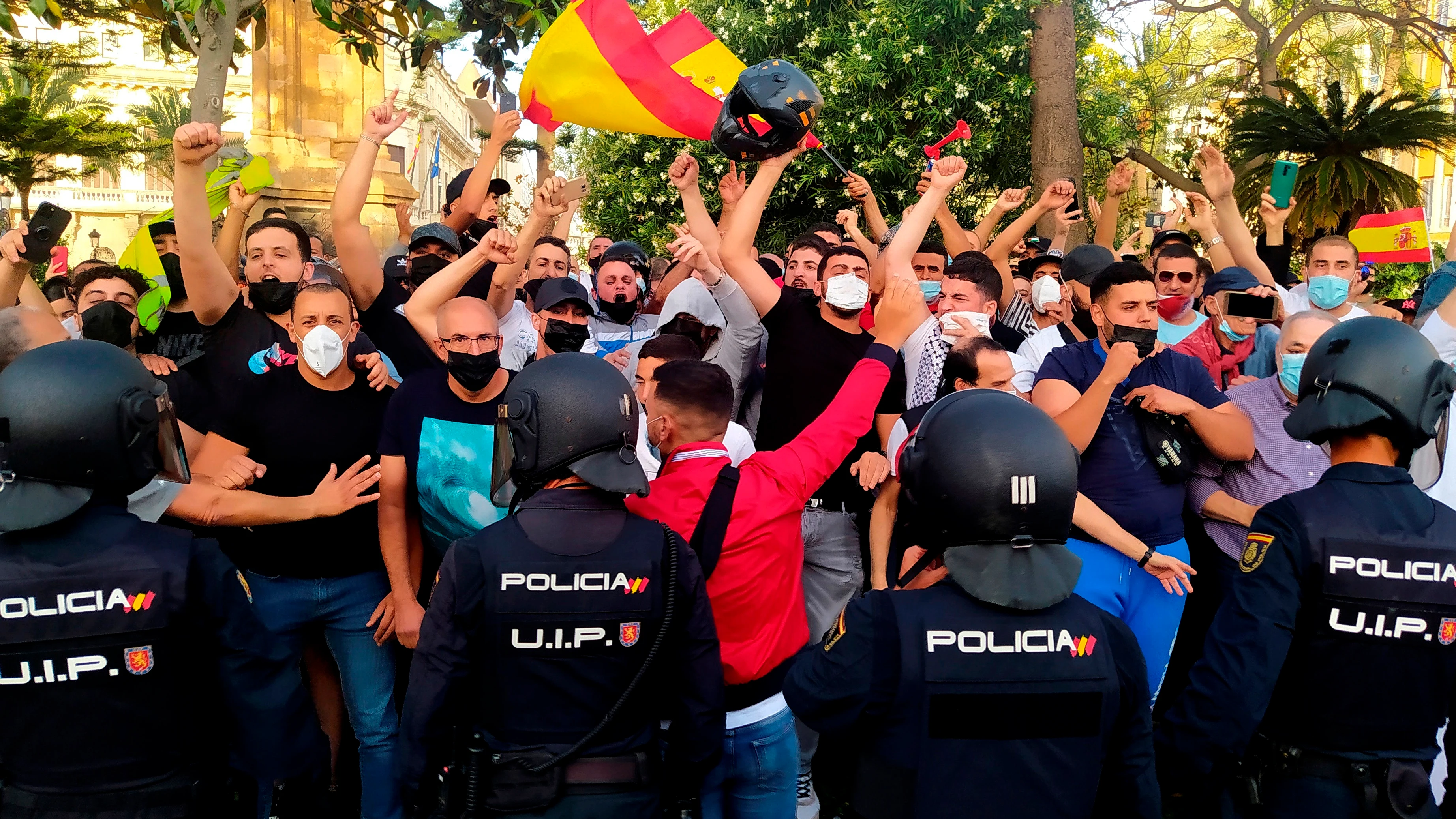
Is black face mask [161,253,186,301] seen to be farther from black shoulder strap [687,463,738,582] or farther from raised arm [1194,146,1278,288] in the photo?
raised arm [1194,146,1278,288]

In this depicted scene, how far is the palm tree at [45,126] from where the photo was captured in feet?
70.0

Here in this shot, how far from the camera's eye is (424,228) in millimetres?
5875

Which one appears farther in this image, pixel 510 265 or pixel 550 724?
pixel 510 265

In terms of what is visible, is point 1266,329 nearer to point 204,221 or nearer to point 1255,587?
point 1255,587

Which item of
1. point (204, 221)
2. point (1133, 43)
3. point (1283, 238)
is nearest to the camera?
point (204, 221)

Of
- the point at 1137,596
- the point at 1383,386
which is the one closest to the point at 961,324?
the point at 1137,596

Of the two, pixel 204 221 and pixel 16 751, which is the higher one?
pixel 204 221

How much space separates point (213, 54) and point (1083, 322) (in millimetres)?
5680

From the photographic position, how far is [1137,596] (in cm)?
416

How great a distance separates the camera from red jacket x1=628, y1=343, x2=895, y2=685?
3.31m

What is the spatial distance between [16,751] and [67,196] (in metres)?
53.8

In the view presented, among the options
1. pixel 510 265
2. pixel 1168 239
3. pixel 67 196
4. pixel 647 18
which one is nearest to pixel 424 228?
pixel 510 265

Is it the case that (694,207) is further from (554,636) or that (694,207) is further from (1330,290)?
(1330,290)

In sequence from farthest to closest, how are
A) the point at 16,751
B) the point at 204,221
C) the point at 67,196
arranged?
the point at 67,196 < the point at 204,221 < the point at 16,751
